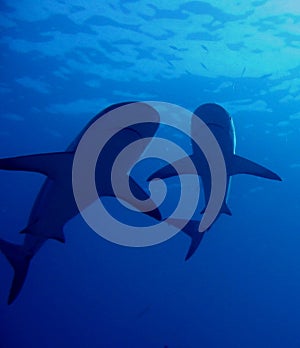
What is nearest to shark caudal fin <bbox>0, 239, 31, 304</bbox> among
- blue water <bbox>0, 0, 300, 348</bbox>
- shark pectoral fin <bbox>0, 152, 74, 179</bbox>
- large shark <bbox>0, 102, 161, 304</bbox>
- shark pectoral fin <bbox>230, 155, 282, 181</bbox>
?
large shark <bbox>0, 102, 161, 304</bbox>

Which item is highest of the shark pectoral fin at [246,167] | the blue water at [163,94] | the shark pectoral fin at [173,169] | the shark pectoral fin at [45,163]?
the shark pectoral fin at [45,163]

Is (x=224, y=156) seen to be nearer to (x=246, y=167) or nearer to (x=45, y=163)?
(x=246, y=167)

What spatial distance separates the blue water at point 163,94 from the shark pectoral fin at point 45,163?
8205mm

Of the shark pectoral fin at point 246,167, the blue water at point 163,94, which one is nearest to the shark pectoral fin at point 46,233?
the shark pectoral fin at point 246,167

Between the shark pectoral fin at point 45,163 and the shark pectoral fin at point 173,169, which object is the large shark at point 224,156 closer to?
the shark pectoral fin at point 173,169

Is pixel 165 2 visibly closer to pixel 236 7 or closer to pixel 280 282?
pixel 236 7

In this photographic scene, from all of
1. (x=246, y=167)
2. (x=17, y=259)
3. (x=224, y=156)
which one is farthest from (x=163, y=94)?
(x=17, y=259)

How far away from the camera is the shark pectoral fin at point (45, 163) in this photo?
5.13 m

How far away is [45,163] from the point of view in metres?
5.57

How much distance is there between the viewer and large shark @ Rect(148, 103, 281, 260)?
6758 mm

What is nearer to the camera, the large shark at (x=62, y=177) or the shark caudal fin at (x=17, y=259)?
the large shark at (x=62, y=177)

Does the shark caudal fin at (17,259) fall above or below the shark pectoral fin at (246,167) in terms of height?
below

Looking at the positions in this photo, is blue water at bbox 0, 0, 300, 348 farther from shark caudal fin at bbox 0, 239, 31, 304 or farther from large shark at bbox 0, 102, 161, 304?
shark caudal fin at bbox 0, 239, 31, 304

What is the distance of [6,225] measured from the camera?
38031 millimetres
